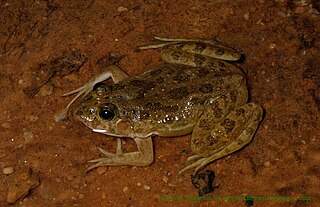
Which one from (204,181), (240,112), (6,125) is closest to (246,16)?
(240,112)

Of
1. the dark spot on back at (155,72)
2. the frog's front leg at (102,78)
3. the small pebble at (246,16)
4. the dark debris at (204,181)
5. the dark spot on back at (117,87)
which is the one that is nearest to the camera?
the dark debris at (204,181)

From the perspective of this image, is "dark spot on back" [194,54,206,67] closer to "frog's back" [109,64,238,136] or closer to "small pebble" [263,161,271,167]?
"frog's back" [109,64,238,136]

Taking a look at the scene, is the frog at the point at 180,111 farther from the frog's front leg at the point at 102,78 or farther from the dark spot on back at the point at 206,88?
the frog's front leg at the point at 102,78

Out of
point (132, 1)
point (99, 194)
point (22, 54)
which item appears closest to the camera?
point (99, 194)

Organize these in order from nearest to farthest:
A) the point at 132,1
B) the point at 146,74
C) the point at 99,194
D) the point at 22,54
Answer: the point at 99,194 → the point at 146,74 → the point at 22,54 → the point at 132,1

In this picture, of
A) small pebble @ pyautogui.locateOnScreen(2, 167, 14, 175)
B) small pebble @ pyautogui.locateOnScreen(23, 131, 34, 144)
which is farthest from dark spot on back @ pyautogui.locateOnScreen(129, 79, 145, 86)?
small pebble @ pyautogui.locateOnScreen(2, 167, 14, 175)

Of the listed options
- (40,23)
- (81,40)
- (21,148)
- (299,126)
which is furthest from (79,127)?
(299,126)

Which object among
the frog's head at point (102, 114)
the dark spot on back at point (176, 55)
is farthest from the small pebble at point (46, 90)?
the dark spot on back at point (176, 55)

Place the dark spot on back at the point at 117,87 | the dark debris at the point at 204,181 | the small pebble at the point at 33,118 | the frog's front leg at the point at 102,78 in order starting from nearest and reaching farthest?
the dark debris at the point at 204,181 → the dark spot on back at the point at 117,87 → the small pebble at the point at 33,118 → the frog's front leg at the point at 102,78

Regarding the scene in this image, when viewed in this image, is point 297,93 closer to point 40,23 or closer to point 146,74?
point 146,74
